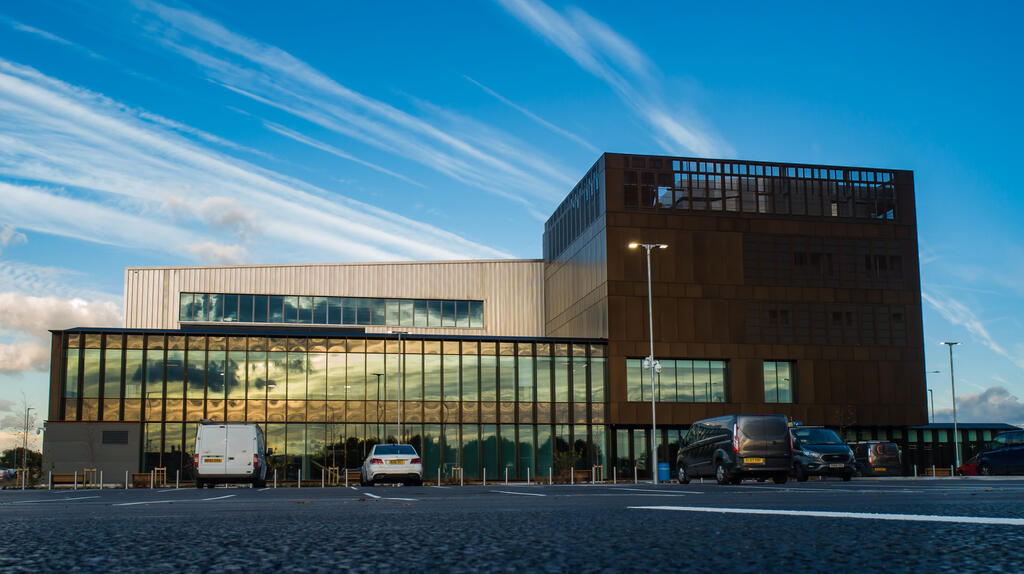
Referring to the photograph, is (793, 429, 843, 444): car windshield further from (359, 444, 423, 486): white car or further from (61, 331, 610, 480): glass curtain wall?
(61, 331, 610, 480): glass curtain wall

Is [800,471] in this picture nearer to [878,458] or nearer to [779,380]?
[878,458]

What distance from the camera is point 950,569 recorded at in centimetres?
193

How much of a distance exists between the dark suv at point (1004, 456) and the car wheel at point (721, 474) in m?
15.8

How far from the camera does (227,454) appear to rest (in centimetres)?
3247

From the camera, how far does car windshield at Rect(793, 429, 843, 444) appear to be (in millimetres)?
29766

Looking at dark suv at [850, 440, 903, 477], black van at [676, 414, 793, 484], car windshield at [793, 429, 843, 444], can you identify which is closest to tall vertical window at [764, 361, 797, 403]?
dark suv at [850, 440, 903, 477]

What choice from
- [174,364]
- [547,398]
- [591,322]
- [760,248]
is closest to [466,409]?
[547,398]

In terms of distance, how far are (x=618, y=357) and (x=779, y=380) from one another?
10162 millimetres

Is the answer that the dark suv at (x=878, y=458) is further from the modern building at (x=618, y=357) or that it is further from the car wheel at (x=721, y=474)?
the car wheel at (x=721, y=474)

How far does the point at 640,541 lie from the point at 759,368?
5490cm

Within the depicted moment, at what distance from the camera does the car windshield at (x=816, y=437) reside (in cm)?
2977

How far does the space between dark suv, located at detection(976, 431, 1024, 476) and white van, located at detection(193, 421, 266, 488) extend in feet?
91.2

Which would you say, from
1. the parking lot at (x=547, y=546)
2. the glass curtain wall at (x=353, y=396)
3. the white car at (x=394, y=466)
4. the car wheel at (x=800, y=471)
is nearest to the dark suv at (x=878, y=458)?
the car wheel at (x=800, y=471)

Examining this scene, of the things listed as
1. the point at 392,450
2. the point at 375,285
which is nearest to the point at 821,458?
the point at 392,450
